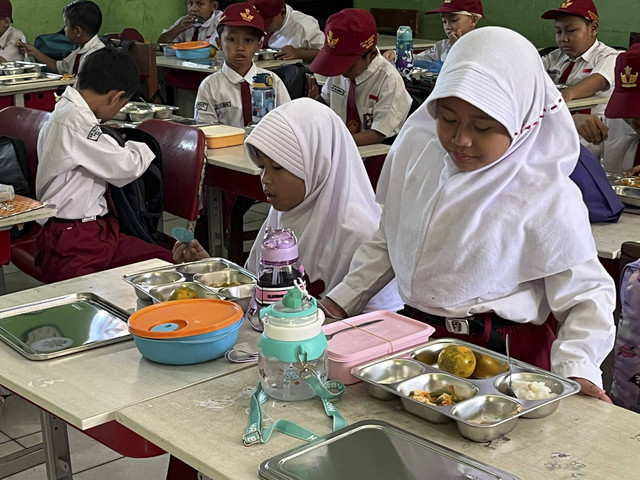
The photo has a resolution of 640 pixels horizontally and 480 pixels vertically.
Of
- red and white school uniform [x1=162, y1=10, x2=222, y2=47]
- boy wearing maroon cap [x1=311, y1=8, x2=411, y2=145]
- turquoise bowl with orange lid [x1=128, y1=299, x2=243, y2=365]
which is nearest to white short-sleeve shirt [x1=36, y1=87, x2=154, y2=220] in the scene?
boy wearing maroon cap [x1=311, y1=8, x2=411, y2=145]

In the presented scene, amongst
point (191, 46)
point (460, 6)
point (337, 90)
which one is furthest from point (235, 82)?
point (460, 6)

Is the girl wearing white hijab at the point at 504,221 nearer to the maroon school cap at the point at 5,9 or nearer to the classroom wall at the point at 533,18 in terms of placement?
the maroon school cap at the point at 5,9

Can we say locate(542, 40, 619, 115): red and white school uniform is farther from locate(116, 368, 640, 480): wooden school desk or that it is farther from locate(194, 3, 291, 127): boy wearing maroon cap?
locate(116, 368, 640, 480): wooden school desk

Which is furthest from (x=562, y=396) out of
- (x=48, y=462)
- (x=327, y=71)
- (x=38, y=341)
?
(x=327, y=71)

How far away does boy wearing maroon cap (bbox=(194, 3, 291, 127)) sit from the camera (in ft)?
15.4

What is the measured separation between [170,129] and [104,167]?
0.94 ft

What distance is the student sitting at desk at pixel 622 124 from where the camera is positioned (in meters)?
3.30

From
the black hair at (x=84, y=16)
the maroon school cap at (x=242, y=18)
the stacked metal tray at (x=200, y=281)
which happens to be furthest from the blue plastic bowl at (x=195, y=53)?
the stacked metal tray at (x=200, y=281)

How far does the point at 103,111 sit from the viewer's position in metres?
3.32

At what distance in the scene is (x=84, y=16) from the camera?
6719 millimetres

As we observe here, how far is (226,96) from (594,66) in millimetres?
2042

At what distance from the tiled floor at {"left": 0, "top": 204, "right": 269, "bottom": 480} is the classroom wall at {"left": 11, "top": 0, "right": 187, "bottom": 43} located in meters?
5.77

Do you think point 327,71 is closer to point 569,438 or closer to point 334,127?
point 334,127

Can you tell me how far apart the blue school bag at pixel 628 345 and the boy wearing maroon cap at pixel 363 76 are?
2.25 meters
